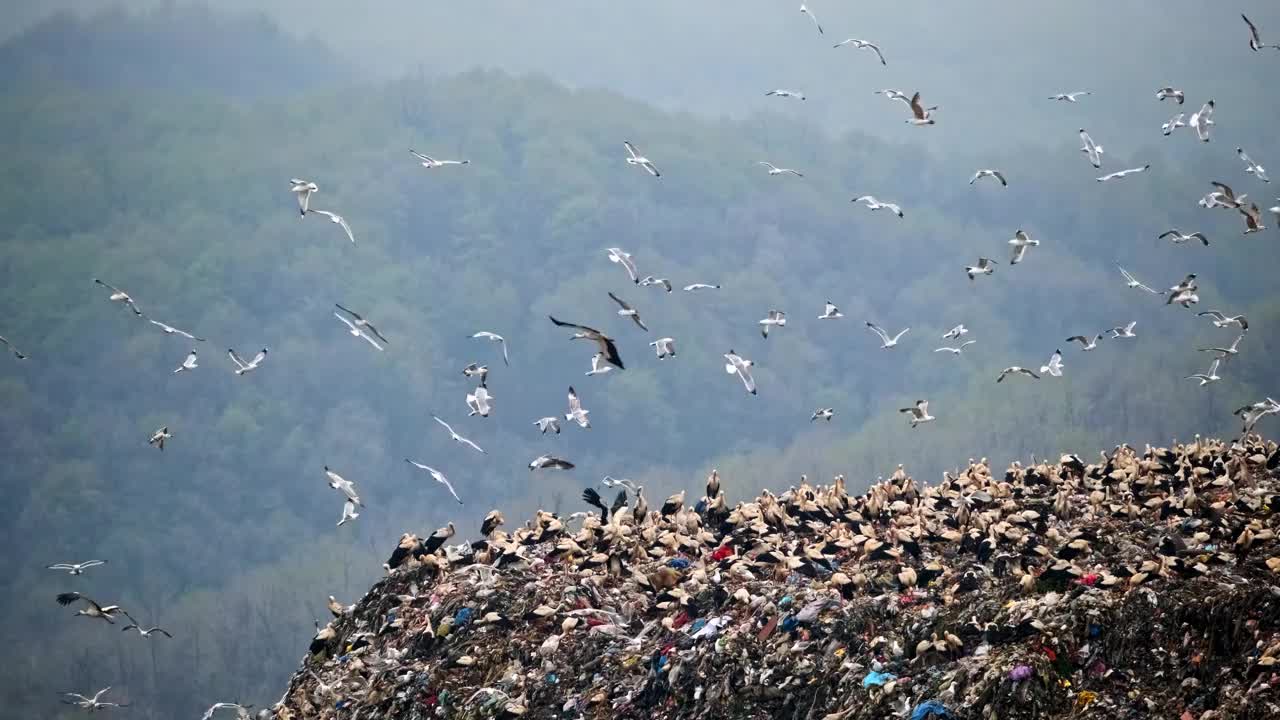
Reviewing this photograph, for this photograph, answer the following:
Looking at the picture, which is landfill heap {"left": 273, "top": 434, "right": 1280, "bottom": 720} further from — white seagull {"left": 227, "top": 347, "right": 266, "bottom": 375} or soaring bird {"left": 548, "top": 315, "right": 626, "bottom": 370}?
white seagull {"left": 227, "top": 347, "right": 266, "bottom": 375}

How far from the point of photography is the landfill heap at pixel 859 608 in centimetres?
1589

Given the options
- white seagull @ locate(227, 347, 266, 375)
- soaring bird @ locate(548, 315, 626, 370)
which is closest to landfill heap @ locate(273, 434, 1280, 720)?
soaring bird @ locate(548, 315, 626, 370)

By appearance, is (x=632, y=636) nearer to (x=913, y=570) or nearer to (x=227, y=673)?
(x=913, y=570)

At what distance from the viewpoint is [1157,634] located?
1606 centimetres

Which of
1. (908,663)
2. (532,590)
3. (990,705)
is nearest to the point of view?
(990,705)

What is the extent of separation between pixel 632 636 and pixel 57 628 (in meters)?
188

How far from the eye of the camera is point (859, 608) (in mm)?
17688

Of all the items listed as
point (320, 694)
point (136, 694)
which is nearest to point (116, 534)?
point (136, 694)

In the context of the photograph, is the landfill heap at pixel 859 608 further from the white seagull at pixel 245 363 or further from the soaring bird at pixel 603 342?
the white seagull at pixel 245 363

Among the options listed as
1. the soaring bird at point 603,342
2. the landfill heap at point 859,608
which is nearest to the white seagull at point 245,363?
the landfill heap at point 859,608

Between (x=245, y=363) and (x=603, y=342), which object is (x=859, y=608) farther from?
(x=245, y=363)

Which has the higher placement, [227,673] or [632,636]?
[632,636]

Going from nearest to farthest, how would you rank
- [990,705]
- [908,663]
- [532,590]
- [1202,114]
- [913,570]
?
[990,705], [908,663], [913,570], [532,590], [1202,114]

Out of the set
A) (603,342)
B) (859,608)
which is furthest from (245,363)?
(859,608)
